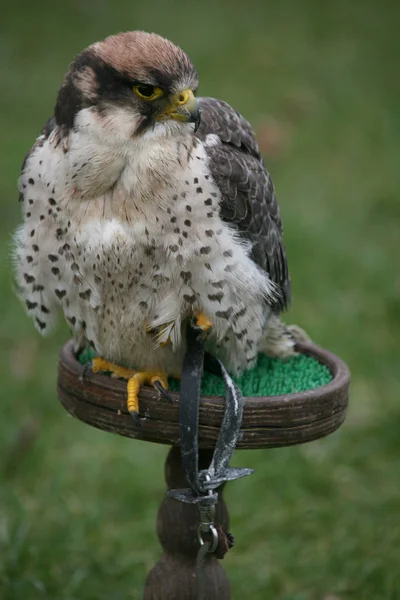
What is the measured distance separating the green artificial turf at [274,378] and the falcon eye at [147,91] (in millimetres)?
939

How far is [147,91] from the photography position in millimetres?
2285

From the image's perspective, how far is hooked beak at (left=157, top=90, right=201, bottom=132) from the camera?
229cm

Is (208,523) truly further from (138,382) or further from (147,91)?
(147,91)

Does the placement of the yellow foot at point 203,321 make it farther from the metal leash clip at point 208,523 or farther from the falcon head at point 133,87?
the falcon head at point 133,87

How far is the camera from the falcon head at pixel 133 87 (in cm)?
225

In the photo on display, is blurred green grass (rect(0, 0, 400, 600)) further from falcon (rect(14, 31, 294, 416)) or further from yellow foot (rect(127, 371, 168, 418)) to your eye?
falcon (rect(14, 31, 294, 416))

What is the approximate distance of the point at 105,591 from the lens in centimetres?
346

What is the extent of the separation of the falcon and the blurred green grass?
119 centimetres

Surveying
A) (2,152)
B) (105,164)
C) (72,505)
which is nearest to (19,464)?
(72,505)

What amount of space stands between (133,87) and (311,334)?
3104mm

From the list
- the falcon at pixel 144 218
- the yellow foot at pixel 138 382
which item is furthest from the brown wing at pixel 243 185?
the yellow foot at pixel 138 382

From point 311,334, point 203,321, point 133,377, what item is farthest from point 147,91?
point 311,334

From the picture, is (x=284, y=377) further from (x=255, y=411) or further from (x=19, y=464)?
(x=19, y=464)

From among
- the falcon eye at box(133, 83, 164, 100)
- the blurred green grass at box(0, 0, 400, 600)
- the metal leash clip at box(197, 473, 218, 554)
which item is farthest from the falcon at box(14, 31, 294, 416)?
the blurred green grass at box(0, 0, 400, 600)
